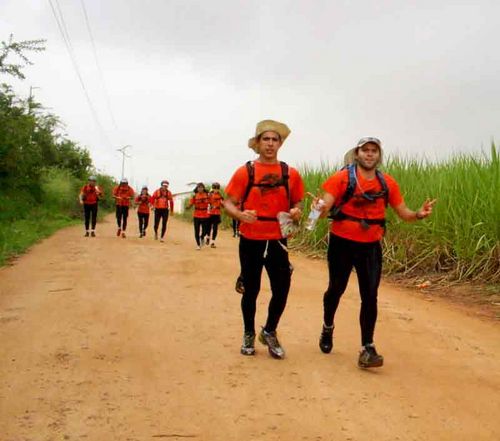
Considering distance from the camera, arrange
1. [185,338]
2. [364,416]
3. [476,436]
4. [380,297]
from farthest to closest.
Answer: [380,297]
[185,338]
[364,416]
[476,436]

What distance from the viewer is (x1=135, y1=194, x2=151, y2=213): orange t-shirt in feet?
63.4

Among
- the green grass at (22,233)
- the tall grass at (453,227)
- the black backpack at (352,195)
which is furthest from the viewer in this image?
the green grass at (22,233)

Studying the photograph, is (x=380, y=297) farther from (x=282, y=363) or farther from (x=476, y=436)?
(x=476, y=436)

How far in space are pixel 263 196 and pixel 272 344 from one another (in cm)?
124

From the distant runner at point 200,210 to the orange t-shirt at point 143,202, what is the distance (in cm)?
314

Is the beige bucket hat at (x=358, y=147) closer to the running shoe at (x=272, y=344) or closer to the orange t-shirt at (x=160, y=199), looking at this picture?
the running shoe at (x=272, y=344)

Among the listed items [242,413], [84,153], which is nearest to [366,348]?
[242,413]

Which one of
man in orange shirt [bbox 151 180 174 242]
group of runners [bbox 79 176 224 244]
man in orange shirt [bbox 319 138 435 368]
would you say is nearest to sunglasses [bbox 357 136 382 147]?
man in orange shirt [bbox 319 138 435 368]

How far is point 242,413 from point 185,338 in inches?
79.5

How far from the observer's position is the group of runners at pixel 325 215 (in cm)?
503

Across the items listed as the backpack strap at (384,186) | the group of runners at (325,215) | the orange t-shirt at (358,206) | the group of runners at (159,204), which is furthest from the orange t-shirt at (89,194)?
the backpack strap at (384,186)

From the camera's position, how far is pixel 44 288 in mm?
8531

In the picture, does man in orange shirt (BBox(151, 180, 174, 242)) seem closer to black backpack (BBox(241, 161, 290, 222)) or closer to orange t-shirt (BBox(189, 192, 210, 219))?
orange t-shirt (BBox(189, 192, 210, 219))

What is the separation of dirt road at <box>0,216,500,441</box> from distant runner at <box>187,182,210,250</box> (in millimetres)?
7524
